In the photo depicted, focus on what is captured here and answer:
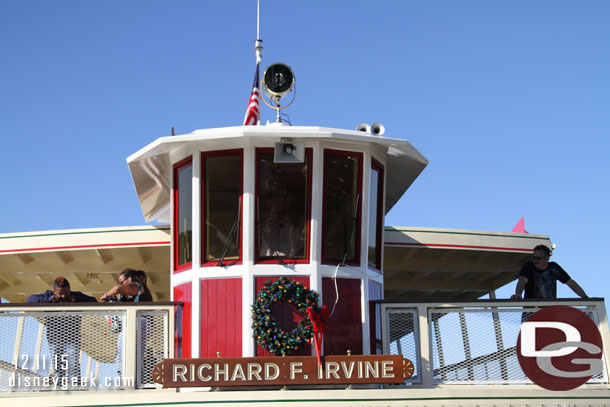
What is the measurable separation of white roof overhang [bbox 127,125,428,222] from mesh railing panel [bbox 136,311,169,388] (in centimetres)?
226

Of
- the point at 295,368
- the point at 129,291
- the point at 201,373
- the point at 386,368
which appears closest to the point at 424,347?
the point at 386,368

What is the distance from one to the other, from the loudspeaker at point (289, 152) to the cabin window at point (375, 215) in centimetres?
119

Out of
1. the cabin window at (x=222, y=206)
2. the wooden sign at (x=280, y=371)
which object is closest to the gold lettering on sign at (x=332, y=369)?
the wooden sign at (x=280, y=371)

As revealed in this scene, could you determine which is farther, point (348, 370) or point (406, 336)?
point (406, 336)

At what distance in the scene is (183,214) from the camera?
11.1 meters

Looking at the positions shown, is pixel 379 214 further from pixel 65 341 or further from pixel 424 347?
pixel 65 341

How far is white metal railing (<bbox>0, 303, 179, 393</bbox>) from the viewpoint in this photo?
9773 mm

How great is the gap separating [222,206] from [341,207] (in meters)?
1.56

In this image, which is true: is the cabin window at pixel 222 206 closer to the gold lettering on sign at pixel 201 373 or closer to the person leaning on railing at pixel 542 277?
the gold lettering on sign at pixel 201 373

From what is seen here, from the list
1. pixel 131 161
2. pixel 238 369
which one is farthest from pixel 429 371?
pixel 131 161

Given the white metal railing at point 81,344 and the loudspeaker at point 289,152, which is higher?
the loudspeaker at point 289,152

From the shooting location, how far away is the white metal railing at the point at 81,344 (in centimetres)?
977

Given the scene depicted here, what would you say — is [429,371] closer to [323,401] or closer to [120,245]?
[323,401]

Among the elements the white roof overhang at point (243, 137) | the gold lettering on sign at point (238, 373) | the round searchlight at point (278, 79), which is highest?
the round searchlight at point (278, 79)
